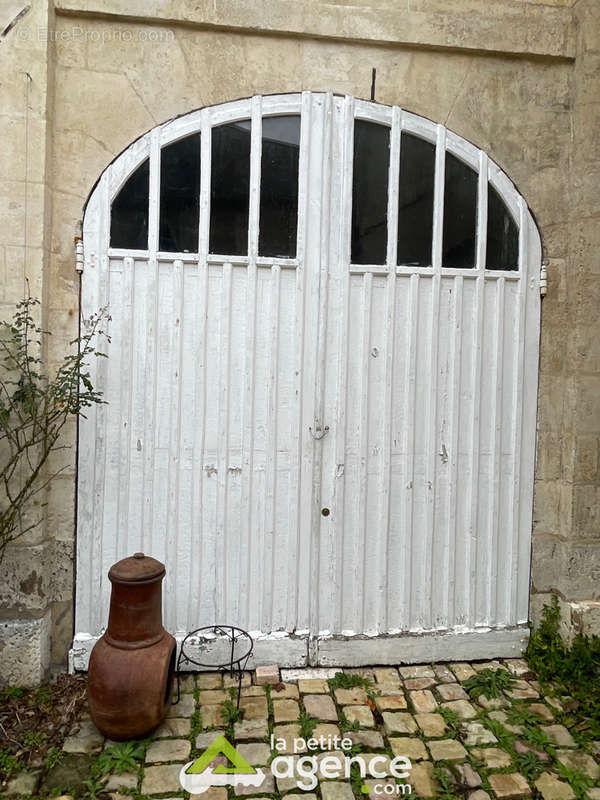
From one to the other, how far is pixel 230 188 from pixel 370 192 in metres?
0.90

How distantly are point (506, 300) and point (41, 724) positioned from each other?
3754mm

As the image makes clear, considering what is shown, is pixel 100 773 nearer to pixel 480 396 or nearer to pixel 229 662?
pixel 229 662

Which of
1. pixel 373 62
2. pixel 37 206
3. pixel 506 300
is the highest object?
pixel 373 62

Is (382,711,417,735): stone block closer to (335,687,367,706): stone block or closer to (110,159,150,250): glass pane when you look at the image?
(335,687,367,706): stone block

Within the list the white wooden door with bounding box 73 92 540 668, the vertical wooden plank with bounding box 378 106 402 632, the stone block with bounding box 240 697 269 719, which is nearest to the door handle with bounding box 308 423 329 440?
the white wooden door with bounding box 73 92 540 668

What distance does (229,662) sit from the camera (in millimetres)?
3619

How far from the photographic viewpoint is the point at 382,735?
3078 millimetres

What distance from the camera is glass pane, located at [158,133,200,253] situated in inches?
138

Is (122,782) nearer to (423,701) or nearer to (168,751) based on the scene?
(168,751)

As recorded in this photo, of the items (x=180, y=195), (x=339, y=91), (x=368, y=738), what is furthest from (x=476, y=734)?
(x=339, y=91)

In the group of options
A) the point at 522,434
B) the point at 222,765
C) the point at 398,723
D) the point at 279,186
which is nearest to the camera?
the point at 222,765

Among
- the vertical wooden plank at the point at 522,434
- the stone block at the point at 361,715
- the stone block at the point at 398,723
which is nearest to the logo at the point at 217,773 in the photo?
the stone block at the point at 361,715

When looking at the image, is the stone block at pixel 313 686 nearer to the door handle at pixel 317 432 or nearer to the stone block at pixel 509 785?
the stone block at pixel 509 785

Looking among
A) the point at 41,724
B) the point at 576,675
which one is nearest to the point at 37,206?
the point at 41,724
